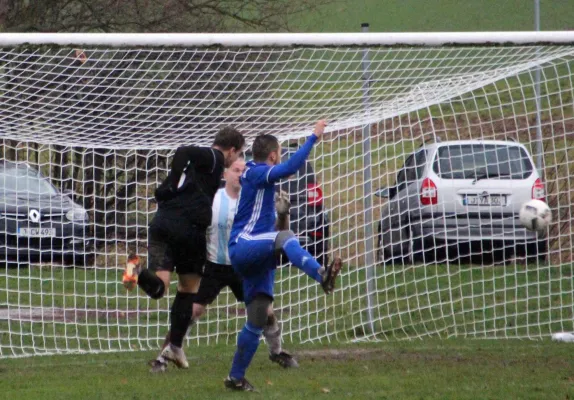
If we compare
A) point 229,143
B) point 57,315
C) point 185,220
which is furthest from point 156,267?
point 57,315

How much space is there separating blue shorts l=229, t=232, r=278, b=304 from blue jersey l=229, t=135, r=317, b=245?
91 mm

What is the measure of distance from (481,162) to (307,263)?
4.21 m

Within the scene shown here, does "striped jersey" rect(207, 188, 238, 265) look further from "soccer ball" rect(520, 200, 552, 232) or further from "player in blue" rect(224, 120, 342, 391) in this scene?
"soccer ball" rect(520, 200, 552, 232)

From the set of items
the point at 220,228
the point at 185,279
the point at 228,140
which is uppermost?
the point at 228,140

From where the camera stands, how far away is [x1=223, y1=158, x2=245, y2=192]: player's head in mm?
8430

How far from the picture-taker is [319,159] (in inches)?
434

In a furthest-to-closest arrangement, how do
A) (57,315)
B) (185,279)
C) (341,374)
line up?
1. (57,315)
2. (185,279)
3. (341,374)

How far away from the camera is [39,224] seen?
1080 cm

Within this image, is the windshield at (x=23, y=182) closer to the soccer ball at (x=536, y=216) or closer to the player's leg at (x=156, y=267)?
the player's leg at (x=156, y=267)

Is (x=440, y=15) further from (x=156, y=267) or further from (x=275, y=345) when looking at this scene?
(x=156, y=267)

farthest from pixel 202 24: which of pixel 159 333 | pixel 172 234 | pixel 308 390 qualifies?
pixel 308 390

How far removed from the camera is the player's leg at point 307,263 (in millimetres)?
6312

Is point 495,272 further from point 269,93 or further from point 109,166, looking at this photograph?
point 109,166

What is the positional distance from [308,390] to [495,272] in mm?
4089
